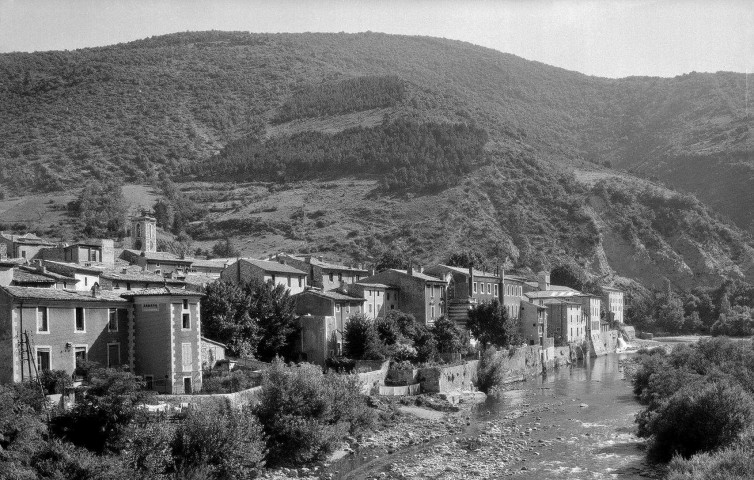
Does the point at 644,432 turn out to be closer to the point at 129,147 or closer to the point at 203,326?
the point at 203,326

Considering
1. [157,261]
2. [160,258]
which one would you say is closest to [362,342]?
[157,261]

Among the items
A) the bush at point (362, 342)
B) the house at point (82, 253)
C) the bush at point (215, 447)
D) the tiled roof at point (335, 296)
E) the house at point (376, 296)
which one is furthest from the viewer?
the house at point (376, 296)

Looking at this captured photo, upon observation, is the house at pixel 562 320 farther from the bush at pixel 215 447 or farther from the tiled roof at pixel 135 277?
the bush at pixel 215 447

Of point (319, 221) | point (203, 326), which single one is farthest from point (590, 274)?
point (203, 326)

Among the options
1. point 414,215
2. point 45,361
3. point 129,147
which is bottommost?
point 45,361

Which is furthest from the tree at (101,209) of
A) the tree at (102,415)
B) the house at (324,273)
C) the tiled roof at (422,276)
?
the tree at (102,415)

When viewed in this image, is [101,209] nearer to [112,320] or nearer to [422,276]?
[422,276]
